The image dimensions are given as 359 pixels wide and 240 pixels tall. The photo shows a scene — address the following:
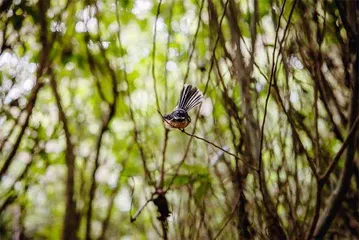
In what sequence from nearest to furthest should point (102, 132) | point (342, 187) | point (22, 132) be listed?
point (342, 187) → point (22, 132) → point (102, 132)

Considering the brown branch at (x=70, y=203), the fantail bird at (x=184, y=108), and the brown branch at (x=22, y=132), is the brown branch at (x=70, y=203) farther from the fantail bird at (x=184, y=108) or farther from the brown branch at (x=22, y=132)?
the fantail bird at (x=184, y=108)

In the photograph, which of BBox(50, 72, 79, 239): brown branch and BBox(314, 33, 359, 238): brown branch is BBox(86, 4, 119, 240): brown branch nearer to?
BBox(50, 72, 79, 239): brown branch

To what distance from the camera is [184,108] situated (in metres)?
0.74

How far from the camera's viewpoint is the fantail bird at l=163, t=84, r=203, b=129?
0.70 meters

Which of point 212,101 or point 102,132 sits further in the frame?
point 102,132

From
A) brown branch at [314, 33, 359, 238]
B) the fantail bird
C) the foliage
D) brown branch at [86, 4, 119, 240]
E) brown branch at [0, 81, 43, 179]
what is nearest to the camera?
the fantail bird

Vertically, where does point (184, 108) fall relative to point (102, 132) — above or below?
below

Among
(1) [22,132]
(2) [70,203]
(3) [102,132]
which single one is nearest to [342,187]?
(1) [22,132]

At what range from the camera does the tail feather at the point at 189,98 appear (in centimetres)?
75

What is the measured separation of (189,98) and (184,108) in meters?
0.04

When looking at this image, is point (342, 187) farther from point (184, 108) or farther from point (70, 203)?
point (70, 203)

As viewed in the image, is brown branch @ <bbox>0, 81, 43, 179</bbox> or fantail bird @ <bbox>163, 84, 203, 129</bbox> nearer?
fantail bird @ <bbox>163, 84, 203, 129</bbox>

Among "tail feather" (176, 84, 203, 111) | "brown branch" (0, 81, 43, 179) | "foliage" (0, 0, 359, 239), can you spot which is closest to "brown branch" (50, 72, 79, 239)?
"foliage" (0, 0, 359, 239)

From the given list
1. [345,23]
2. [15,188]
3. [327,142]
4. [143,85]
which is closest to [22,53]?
[15,188]
